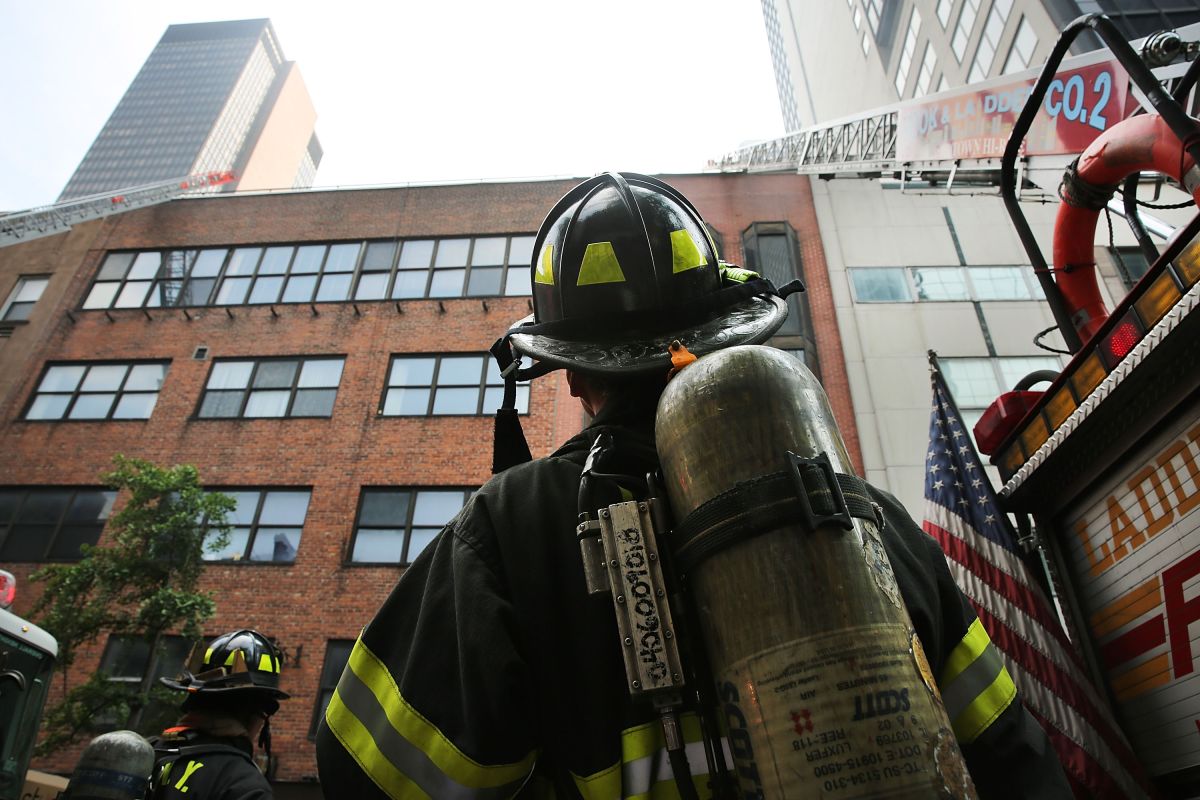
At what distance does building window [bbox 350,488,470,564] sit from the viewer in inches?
540

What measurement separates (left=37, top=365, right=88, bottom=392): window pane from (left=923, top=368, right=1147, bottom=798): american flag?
1993 cm

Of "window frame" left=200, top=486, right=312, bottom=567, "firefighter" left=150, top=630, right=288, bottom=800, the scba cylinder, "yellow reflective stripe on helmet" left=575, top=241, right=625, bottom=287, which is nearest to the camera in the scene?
the scba cylinder

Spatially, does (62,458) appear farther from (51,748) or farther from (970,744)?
(970,744)

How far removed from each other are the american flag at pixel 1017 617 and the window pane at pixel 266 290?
17.3m

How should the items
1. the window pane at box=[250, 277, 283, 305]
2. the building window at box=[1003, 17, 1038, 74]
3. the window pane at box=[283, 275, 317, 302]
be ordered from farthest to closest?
the window pane at box=[250, 277, 283, 305]
the window pane at box=[283, 275, 317, 302]
the building window at box=[1003, 17, 1038, 74]

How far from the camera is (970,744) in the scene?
1.44 metres

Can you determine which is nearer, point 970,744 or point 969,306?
point 970,744

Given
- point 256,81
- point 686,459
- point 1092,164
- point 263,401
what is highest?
point 256,81

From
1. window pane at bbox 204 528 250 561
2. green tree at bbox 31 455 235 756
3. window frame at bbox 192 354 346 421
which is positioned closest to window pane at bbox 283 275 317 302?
window frame at bbox 192 354 346 421

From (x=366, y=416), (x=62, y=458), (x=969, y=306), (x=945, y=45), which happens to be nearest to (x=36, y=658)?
(x=366, y=416)

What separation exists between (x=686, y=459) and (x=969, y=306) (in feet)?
53.6

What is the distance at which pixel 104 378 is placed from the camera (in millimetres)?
16984

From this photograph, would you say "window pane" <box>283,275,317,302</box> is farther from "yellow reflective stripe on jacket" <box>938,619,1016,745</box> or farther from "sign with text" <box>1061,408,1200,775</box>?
"yellow reflective stripe on jacket" <box>938,619,1016,745</box>

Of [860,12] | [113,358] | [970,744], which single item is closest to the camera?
[970,744]
